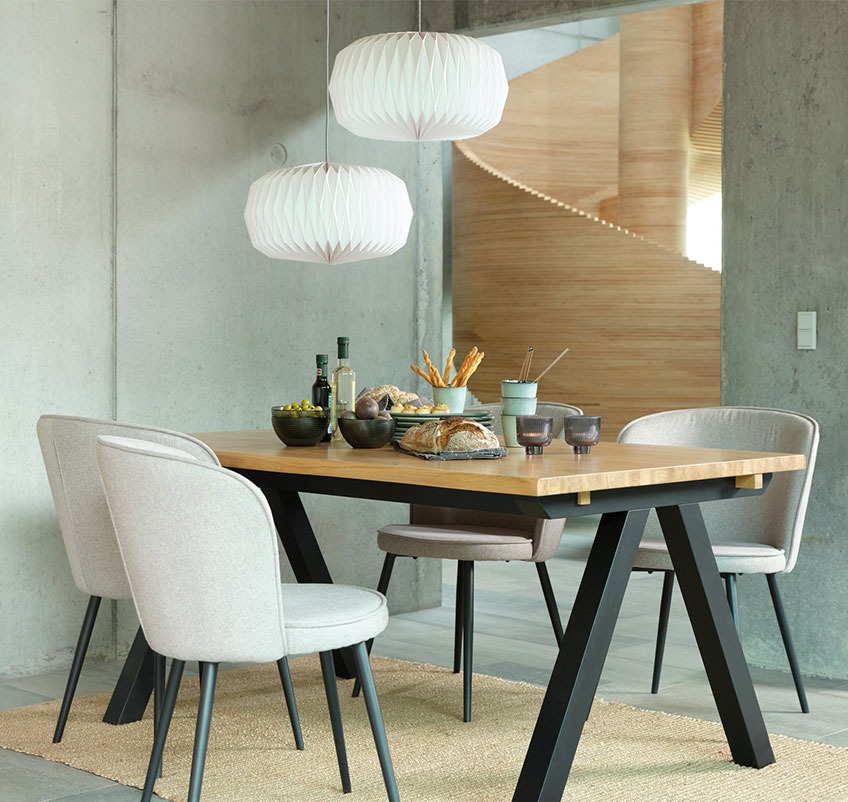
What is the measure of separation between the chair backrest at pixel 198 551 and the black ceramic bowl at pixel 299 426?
858mm

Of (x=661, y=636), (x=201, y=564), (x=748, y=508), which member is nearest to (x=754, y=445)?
(x=748, y=508)

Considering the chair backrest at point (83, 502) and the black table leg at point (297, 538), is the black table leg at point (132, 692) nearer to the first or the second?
the chair backrest at point (83, 502)

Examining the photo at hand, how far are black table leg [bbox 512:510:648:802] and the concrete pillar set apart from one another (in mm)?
5634

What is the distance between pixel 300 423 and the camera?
3422mm

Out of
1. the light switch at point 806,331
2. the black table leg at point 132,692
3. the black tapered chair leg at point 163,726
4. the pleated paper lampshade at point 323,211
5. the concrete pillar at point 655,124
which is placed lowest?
the black table leg at point 132,692

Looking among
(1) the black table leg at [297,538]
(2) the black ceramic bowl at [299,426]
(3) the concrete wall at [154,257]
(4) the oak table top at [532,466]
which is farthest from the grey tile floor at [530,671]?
(2) the black ceramic bowl at [299,426]

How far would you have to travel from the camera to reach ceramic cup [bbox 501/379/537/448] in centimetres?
326

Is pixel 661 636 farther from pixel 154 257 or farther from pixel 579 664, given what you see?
pixel 154 257

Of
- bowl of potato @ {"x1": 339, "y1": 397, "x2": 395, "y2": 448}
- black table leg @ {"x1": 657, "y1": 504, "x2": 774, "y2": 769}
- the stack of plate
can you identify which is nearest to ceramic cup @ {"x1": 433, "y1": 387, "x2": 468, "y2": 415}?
the stack of plate

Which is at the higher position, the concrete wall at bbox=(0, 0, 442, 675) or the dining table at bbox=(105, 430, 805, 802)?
the concrete wall at bbox=(0, 0, 442, 675)

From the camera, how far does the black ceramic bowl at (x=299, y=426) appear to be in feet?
11.2

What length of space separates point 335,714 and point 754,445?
166 cm

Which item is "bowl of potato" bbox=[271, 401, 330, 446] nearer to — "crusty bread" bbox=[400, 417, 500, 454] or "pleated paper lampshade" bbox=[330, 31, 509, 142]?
"crusty bread" bbox=[400, 417, 500, 454]

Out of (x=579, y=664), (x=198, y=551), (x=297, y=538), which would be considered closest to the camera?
(x=198, y=551)
